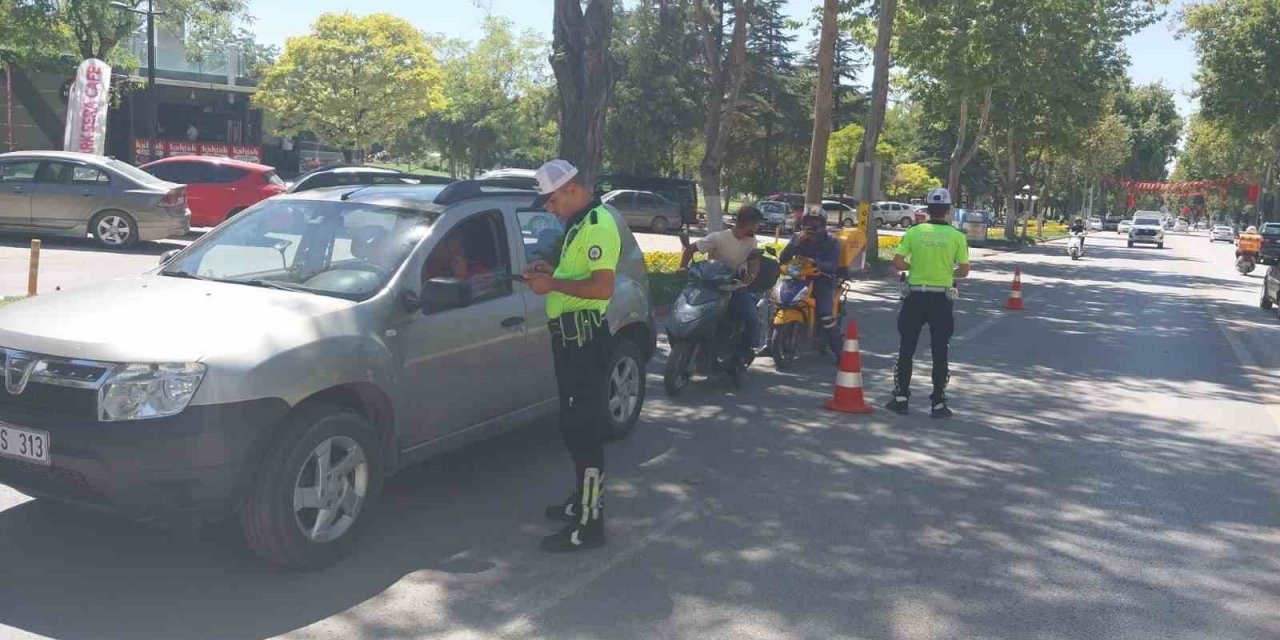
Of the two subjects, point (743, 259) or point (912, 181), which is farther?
point (912, 181)

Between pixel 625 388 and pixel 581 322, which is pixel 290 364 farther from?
pixel 625 388

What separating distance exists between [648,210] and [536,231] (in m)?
32.9

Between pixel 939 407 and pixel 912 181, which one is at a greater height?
pixel 912 181

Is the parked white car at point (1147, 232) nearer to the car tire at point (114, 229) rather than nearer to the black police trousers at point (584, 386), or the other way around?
the car tire at point (114, 229)

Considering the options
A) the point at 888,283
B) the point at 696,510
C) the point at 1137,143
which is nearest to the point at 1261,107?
the point at 888,283

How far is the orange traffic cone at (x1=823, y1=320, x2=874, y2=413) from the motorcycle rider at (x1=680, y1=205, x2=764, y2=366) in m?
0.98

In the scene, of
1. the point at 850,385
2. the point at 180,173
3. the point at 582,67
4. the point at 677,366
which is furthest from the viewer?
the point at 180,173

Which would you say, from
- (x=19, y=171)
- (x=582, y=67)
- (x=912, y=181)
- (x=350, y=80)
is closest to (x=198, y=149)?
(x=350, y=80)

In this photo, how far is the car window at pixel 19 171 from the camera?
1773 centimetres

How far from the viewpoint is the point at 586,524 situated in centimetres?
516

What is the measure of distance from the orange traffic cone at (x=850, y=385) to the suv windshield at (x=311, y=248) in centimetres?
407

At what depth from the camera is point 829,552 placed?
17.4 ft

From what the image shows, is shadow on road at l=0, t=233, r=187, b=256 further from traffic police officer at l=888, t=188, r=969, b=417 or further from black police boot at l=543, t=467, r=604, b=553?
black police boot at l=543, t=467, r=604, b=553

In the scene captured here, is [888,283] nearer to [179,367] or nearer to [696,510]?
[696,510]
